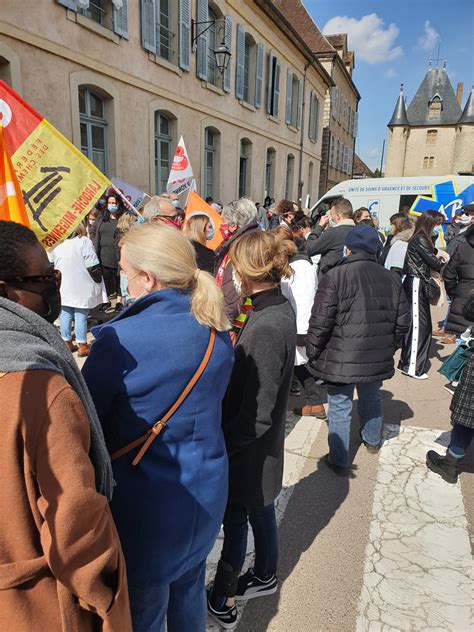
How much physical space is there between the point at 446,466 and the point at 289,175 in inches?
822

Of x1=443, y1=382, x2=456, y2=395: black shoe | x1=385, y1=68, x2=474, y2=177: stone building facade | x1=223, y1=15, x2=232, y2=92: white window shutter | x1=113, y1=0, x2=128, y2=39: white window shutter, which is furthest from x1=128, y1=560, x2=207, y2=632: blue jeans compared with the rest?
x1=385, y1=68, x2=474, y2=177: stone building facade

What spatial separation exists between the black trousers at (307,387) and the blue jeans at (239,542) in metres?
2.31

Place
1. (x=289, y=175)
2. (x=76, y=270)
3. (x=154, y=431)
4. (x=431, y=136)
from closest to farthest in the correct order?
(x=154, y=431) < (x=76, y=270) < (x=289, y=175) < (x=431, y=136)

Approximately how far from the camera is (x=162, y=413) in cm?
136

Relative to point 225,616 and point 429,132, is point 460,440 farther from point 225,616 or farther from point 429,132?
point 429,132

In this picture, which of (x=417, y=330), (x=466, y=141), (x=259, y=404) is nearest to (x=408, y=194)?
(x=417, y=330)

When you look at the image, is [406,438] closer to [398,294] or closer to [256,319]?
[398,294]

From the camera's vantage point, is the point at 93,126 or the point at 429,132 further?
the point at 429,132

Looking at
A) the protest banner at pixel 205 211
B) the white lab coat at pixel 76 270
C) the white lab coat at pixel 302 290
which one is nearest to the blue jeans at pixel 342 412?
the white lab coat at pixel 302 290

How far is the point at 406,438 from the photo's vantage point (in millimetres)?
3850

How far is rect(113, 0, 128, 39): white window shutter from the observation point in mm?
9107

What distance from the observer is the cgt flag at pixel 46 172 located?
271cm

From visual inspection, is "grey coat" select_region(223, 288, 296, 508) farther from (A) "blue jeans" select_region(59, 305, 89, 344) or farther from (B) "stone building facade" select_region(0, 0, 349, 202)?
(B) "stone building facade" select_region(0, 0, 349, 202)

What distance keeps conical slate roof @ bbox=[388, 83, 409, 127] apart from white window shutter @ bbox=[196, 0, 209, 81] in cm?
4104
